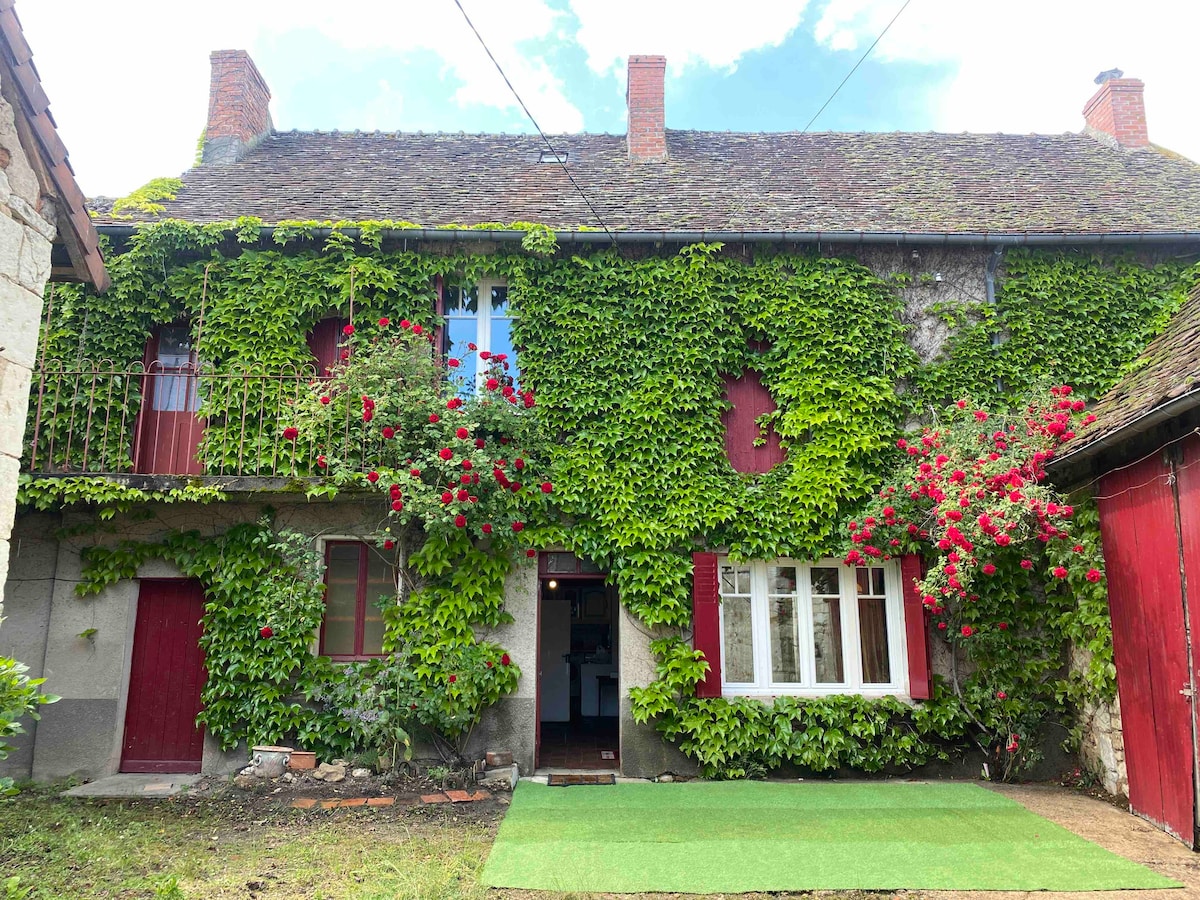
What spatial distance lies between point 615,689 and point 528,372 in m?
5.44

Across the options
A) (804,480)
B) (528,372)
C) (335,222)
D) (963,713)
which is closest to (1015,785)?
(963,713)

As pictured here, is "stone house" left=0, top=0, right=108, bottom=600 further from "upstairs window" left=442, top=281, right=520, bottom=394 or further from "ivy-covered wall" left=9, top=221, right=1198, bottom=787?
"upstairs window" left=442, top=281, right=520, bottom=394

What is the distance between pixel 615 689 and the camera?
1155 cm

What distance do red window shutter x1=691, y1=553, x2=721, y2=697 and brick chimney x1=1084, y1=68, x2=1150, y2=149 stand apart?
9544 mm

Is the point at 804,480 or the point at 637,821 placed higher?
the point at 804,480

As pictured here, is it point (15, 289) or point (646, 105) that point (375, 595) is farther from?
point (646, 105)

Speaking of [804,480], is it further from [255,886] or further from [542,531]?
[255,886]

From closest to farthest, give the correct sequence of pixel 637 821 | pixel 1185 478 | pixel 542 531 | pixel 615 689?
pixel 1185 478 < pixel 637 821 < pixel 542 531 < pixel 615 689

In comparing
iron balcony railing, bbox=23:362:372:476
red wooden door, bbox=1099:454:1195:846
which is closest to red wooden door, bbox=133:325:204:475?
iron balcony railing, bbox=23:362:372:476

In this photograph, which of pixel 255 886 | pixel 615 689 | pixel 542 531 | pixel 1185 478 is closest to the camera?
pixel 255 886

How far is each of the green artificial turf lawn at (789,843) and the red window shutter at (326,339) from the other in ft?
17.2

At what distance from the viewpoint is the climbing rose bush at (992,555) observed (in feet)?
23.5

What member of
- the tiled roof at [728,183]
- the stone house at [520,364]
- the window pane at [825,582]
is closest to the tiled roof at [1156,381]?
the stone house at [520,364]

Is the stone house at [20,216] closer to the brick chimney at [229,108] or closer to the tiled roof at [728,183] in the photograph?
the tiled roof at [728,183]
